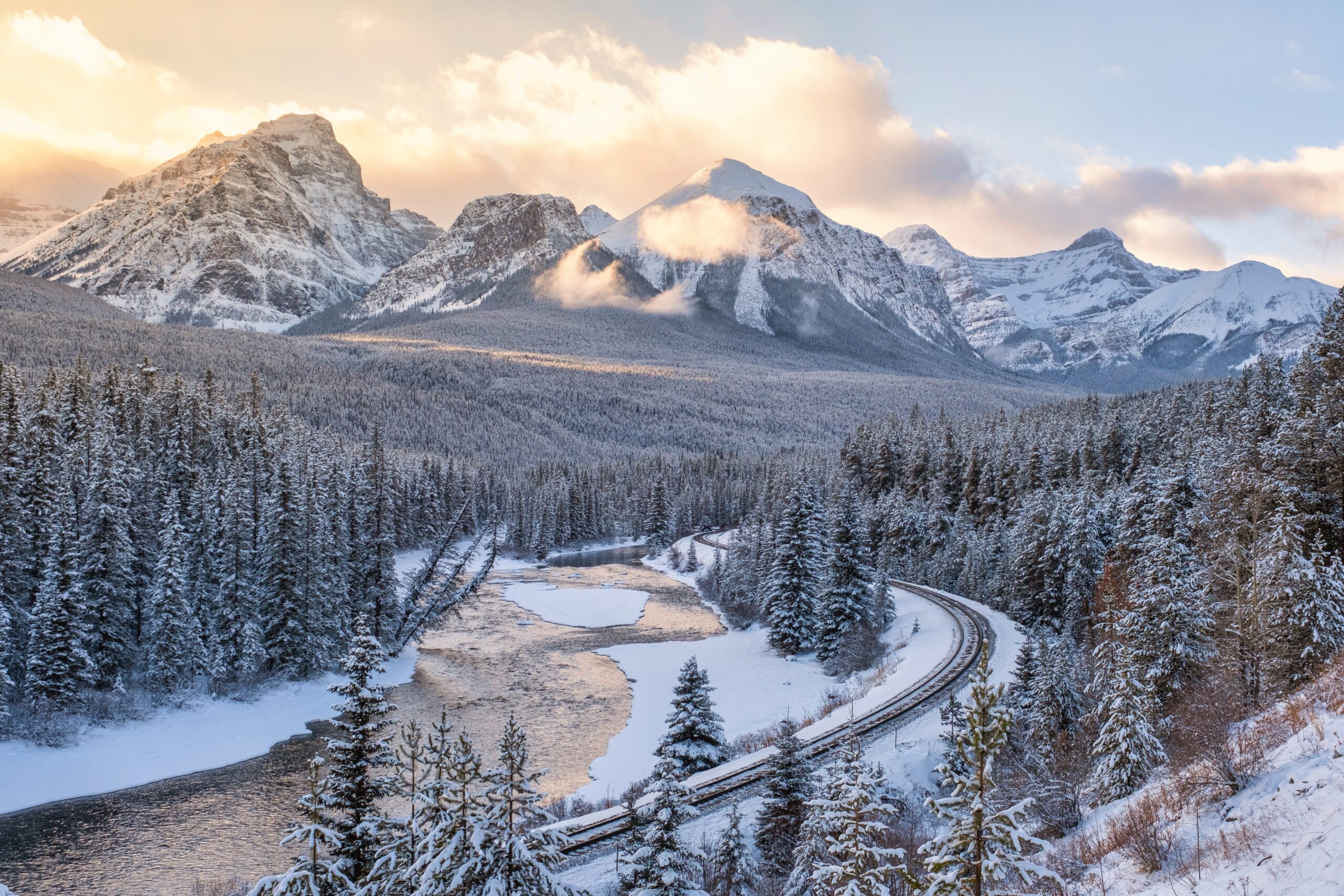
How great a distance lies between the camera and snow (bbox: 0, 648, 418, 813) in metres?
30.7

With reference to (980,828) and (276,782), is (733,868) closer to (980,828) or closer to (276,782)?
(980,828)

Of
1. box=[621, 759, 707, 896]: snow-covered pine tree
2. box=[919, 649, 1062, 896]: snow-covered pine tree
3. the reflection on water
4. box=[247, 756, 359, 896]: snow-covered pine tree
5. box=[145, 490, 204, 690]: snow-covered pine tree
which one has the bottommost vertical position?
the reflection on water

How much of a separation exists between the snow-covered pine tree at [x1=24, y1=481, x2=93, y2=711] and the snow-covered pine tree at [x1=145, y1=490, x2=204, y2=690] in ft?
9.37

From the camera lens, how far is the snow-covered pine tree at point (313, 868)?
10219 millimetres

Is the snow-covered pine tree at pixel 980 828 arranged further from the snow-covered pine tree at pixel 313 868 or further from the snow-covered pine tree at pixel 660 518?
the snow-covered pine tree at pixel 660 518

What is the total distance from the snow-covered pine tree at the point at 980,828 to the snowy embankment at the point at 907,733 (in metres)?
13.0

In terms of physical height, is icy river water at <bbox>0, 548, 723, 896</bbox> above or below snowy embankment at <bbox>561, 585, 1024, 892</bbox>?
below

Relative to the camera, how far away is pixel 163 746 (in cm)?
3466

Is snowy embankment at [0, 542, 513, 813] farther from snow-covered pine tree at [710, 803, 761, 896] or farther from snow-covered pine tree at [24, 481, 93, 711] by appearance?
snow-covered pine tree at [710, 803, 761, 896]

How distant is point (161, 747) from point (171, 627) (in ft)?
21.4

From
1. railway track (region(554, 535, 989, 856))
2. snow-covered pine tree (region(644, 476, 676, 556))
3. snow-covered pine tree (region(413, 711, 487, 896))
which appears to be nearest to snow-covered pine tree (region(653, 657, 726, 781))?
railway track (region(554, 535, 989, 856))

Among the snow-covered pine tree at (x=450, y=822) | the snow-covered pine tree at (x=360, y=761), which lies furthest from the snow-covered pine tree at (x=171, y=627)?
the snow-covered pine tree at (x=450, y=822)

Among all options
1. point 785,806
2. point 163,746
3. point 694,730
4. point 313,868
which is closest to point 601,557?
point 163,746

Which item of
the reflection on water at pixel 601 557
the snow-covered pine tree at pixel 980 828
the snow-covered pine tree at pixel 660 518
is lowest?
the reflection on water at pixel 601 557
